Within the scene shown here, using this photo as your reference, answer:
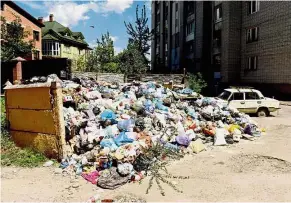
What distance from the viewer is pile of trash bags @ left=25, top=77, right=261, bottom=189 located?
6508mm

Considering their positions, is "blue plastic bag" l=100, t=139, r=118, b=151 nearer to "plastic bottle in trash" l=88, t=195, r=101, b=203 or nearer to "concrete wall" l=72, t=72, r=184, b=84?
"plastic bottle in trash" l=88, t=195, r=101, b=203

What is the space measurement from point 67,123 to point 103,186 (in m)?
2.50

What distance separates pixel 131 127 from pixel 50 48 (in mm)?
38432

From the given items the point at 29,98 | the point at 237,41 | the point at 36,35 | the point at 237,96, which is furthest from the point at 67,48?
the point at 29,98

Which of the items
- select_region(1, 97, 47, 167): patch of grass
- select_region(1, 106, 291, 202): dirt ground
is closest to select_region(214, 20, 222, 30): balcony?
select_region(1, 106, 291, 202): dirt ground

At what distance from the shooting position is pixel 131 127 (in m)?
8.00

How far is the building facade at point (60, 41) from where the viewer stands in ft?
141

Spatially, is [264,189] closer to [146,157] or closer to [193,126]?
[146,157]

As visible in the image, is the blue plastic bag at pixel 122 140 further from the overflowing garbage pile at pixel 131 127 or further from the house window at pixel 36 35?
the house window at pixel 36 35

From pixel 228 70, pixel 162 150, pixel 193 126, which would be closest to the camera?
pixel 162 150

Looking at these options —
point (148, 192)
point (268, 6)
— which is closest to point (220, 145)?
point (148, 192)

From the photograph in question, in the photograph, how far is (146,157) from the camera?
6695 millimetres

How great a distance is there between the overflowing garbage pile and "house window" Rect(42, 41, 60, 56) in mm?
33360

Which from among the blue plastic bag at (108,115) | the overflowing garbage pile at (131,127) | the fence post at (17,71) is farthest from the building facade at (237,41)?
the fence post at (17,71)
